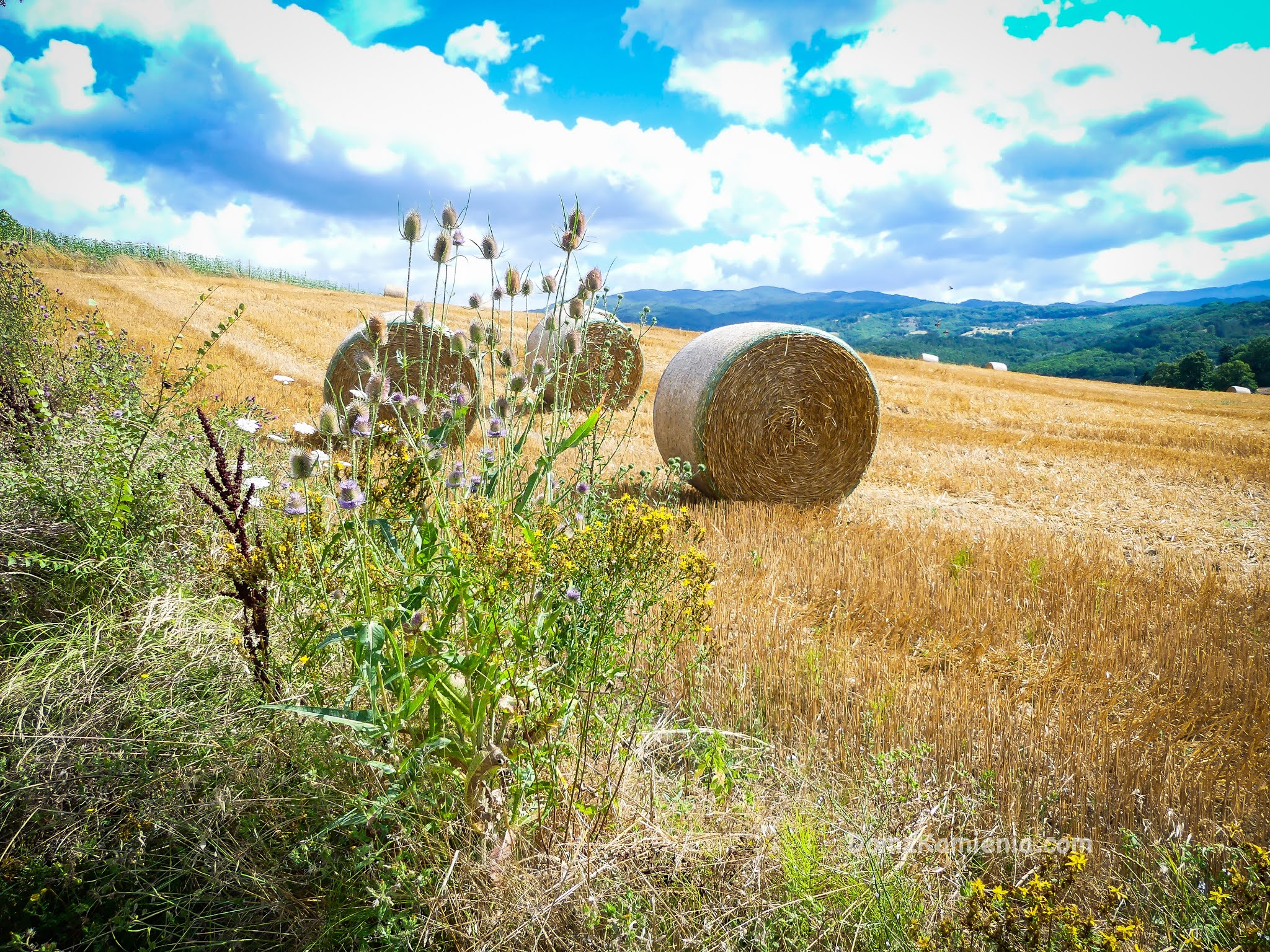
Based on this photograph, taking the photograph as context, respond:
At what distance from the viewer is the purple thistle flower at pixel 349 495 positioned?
179 cm

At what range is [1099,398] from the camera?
24344 mm

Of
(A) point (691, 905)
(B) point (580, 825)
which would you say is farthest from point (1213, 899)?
(B) point (580, 825)

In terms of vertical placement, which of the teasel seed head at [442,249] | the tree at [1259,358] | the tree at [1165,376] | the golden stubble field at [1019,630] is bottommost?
the golden stubble field at [1019,630]

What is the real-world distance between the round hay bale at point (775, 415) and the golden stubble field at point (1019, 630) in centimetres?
51

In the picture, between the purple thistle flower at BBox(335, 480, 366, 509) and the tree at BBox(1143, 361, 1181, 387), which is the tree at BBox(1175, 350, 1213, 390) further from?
the purple thistle flower at BBox(335, 480, 366, 509)

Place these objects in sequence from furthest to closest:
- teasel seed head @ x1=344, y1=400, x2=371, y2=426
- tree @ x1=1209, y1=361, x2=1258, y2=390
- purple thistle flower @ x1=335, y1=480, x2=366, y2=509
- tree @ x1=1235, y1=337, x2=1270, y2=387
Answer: tree @ x1=1235, y1=337, x2=1270, y2=387 < tree @ x1=1209, y1=361, x2=1258, y2=390 < teasel seed head @ x1=344, y1=400, x2=371, y2=426 < purple thistle flower @ x1=335, y1=480, x2=366, y2=509

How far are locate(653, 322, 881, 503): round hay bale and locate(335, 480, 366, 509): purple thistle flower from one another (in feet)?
18.6

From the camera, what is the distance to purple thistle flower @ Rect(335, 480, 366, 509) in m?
1.79

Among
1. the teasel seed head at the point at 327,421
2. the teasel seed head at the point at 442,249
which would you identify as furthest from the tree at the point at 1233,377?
the teasel seed head at the point at 327,421

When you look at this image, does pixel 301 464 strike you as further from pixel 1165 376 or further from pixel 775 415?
pixel 1165 376

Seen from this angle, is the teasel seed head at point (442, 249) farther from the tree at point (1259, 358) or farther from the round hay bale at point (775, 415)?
the tree at point (1259, 358)

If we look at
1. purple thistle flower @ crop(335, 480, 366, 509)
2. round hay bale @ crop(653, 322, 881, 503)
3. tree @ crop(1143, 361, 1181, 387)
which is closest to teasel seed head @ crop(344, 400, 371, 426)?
purple thistle flower @ crop(335, 480, 366, 509)

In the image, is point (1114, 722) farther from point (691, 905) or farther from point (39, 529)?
point (39, 529)

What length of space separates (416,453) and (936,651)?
136 inches
